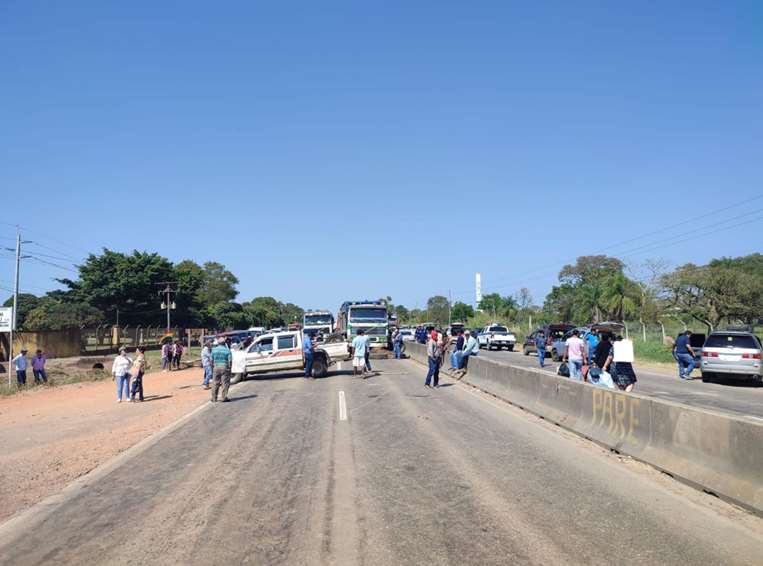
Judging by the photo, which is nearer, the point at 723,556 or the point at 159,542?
the point at 723,556

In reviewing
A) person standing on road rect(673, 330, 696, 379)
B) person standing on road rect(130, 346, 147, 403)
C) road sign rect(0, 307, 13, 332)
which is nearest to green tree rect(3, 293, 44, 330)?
road sign rect(0, 307, 13, 332)

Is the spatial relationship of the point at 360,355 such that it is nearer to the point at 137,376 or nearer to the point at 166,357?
the point at 137,376

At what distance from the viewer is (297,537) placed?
5883 mm

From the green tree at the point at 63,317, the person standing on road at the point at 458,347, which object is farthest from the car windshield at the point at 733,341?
the green tree at the point at 63,317

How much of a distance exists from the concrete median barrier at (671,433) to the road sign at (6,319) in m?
20.7

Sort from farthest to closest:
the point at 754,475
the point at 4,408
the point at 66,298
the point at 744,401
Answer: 1. the point at 66,298
2. the point at 4,408
3. the point at 744,401
4. the point at 754,475

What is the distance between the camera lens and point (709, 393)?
735 inches

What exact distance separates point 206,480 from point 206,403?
10.2 metres

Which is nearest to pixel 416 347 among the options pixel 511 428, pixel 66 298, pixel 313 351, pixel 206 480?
pixel 313 351

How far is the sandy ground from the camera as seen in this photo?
30.2ft

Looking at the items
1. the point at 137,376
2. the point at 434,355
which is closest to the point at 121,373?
the point at 137,376

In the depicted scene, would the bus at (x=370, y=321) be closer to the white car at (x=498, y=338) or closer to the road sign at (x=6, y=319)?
the white car at (x=498, y=338)

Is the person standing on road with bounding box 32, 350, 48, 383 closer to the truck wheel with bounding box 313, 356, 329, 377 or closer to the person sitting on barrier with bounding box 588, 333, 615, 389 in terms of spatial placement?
the truck wheel with bounding box 313, 356, 329, 377

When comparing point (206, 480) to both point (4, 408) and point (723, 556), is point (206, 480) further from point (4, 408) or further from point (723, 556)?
point (4, 408)
